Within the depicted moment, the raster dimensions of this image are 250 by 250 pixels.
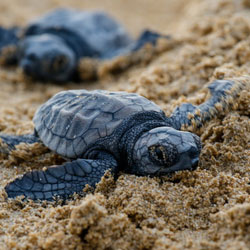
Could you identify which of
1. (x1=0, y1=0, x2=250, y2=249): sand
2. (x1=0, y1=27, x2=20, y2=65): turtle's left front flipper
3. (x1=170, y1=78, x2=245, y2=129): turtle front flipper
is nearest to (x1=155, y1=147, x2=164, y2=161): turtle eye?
(x1=0, y1=0, x2=250, y2=249): sand

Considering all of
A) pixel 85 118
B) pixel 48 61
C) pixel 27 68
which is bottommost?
pixel 27 68

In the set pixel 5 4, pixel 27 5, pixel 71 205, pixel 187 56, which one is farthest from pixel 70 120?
pixel 27 5

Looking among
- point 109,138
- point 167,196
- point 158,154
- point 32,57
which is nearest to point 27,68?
point 32,57

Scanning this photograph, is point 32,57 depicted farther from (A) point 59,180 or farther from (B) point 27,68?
(A) point 59,180

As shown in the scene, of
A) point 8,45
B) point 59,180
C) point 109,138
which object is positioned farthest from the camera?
point 8,45

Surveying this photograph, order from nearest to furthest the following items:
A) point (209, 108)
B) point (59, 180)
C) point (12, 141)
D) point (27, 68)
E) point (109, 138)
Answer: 1. point (59, 180)
2. point (109, 138)
3. point (209, 108)
4. point (12, 141)
5. point (27, 68)

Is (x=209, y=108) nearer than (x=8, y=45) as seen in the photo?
Yes

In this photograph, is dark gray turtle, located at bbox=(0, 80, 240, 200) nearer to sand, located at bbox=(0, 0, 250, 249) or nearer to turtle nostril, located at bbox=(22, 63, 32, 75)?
sand, located at bbox=(0, 0, 250, 249)

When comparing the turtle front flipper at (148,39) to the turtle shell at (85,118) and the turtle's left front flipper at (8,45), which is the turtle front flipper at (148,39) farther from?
the turtle shell at (85,118)

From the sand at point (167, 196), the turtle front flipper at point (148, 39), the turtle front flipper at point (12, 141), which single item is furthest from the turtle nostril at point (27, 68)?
the turtle front flipper at point (12, 141)

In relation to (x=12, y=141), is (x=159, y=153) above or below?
above
